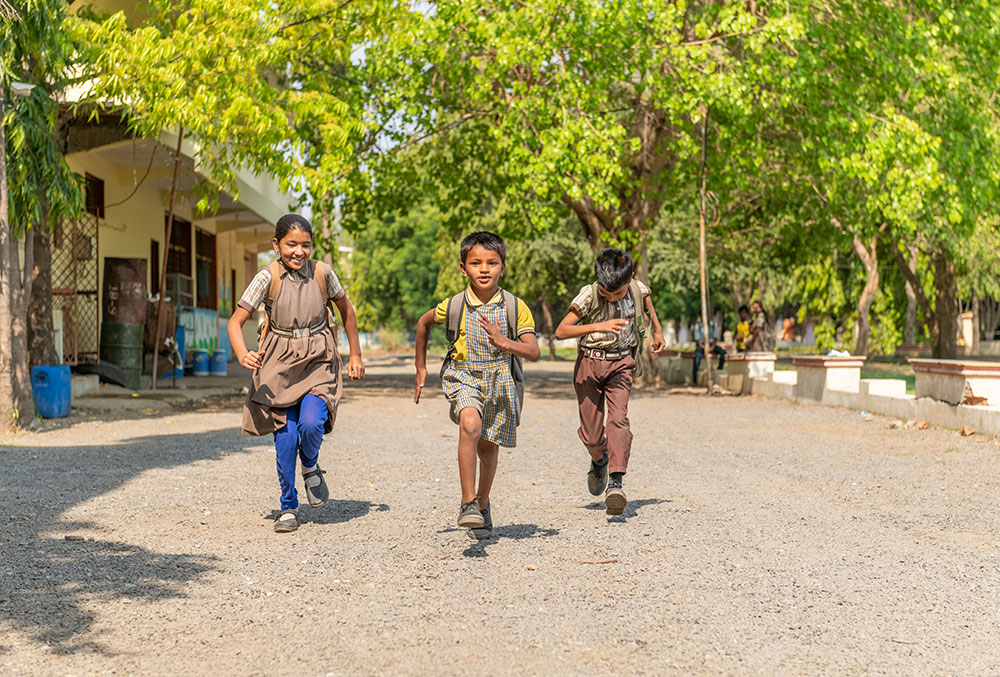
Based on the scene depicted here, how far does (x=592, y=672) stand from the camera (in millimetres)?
3861

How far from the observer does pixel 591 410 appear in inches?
279

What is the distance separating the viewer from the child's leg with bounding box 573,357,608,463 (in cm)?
702

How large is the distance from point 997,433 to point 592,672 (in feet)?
28.8

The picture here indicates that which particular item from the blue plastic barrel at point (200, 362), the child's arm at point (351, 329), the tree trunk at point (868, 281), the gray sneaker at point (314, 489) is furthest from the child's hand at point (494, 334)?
the tree trunk at point (868, 281)

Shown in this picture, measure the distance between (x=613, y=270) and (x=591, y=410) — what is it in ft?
→ 2.84

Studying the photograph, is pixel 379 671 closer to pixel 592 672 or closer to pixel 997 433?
pixel 592 672

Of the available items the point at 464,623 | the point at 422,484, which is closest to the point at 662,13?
the point at 422,484

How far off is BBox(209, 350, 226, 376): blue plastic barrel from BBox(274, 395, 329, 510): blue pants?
20.9 meters

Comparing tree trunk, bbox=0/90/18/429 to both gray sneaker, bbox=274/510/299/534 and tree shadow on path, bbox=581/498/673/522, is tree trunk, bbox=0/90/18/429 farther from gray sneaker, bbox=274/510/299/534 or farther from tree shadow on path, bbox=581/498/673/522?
tree shadow on path, bbox=581/498/673/522

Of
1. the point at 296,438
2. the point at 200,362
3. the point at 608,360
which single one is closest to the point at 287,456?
the point at 296,438

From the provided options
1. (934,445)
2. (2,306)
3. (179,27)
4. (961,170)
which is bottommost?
(934,445)

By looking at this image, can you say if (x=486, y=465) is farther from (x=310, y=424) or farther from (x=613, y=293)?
(x=613, y=293)

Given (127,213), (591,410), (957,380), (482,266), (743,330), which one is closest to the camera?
(482,266)

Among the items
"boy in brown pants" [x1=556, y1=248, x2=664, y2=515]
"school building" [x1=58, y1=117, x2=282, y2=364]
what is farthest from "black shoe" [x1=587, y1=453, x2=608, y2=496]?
"school building" [x1=58, y1=117, x2=282, y2=364]
